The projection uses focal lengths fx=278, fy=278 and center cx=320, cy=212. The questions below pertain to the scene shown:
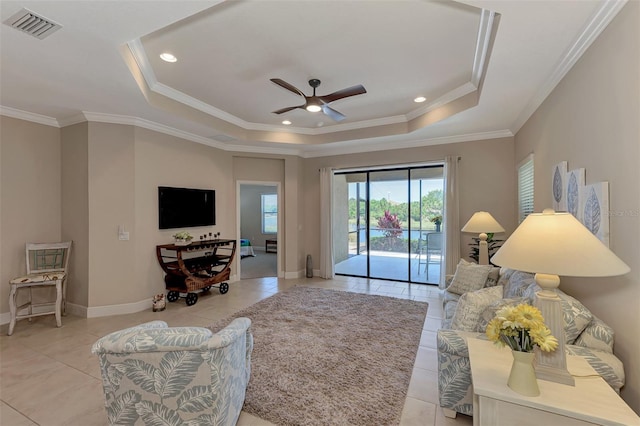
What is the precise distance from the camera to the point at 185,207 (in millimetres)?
5047

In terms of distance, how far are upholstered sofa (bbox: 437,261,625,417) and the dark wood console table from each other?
3.92 metres

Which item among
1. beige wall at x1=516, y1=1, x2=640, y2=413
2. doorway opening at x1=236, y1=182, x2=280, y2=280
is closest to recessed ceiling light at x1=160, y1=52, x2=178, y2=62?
beige wall at x1=516, y1=1, x2=640, y2=413

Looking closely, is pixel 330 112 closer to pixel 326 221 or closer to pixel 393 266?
pixel 326 221

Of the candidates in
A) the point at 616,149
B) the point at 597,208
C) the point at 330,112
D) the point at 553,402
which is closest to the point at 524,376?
the point at 553,402

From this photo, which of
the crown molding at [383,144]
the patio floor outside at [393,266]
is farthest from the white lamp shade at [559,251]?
the patio floor outside at [393,266]

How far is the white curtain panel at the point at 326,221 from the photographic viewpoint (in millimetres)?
6316

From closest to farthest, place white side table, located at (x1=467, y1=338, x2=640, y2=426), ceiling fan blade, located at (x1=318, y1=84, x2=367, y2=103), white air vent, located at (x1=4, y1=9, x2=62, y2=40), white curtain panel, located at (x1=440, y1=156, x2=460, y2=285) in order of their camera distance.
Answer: white side table, located at (x1=467, y1=338, x2=640, y2=426), white air vent, located at (x1=4, y1=9, x2=62, y2=40), ceiling fan blade, located at (x1=318, y1=84, x2=367, y2=103), white curtain panel, located at (x1=440, y1=156, x2=460, y2=285)

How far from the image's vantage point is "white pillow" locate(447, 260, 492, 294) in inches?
135

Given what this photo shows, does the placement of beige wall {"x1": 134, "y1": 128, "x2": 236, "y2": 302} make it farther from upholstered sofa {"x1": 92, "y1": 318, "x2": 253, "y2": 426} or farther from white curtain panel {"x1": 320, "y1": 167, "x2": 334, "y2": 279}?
upholstered sofa {"x1": 92, "y1": 318, "x2": 253, "y2": 426}

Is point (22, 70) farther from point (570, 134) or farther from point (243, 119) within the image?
point (570, 134)

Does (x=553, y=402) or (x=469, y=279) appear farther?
(x=469, y=279)

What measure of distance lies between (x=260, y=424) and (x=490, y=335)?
170 centimetres

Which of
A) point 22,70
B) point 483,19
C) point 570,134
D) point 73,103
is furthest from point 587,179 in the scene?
point 73,103

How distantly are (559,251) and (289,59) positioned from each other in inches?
117
